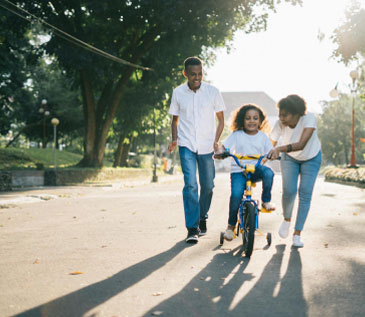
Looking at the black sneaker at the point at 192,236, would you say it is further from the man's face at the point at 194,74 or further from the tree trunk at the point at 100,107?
the tree trunk at the point at 100,107

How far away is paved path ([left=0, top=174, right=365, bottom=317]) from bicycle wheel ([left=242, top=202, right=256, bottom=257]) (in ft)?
0.44

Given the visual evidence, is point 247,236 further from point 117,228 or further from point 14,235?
point 14,235

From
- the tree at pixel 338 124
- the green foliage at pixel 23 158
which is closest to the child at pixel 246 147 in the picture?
the green foliage at pixel 23 158

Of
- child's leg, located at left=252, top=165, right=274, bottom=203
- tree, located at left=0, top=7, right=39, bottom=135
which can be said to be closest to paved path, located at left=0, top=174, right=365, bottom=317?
child's leg, located at left=252, top=165, right=274, bottom=203

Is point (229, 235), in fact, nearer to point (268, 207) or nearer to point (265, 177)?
point (268, 207)

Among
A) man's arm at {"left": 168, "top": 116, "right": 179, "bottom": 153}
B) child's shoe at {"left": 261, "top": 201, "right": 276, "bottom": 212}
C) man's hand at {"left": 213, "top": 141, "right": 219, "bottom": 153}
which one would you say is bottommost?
child's shoe at {"left": 261, "top": 201, "right": 276, "bottom": 212}

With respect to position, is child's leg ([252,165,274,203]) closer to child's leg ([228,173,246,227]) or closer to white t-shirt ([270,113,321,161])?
child's leg ([228,173,246,227])

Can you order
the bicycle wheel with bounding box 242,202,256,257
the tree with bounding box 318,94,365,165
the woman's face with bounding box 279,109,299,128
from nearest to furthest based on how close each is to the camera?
1. the bicycle wheel with bounding box 242,202,256,257
2. the woman's face with bounding box 279,109,299,128
3. the tree with bounding box 318,94,365,165

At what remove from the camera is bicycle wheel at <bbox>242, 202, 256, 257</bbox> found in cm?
502

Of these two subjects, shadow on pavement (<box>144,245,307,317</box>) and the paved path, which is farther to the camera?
the paved path

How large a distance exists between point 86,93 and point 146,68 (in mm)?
3001

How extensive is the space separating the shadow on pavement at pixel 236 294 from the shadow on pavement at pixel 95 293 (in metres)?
0.45

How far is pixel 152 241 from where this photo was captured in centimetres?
628

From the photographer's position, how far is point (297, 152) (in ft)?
19.2
